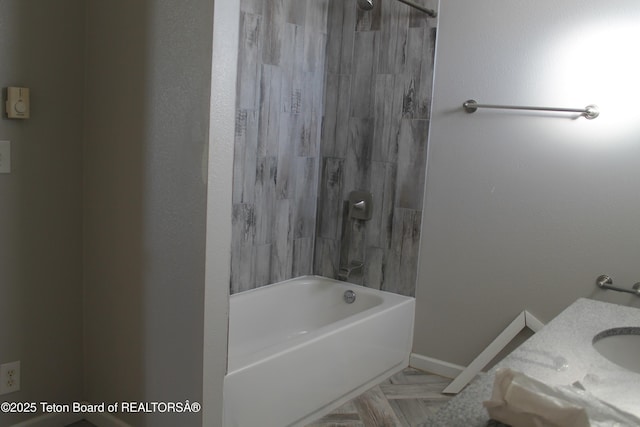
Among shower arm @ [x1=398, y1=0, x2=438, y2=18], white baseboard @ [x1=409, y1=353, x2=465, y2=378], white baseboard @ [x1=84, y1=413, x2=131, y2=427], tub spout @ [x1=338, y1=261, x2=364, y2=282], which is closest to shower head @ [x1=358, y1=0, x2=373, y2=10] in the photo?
shower arm @ [x1=398, y1=0, x2=438, y2=18]

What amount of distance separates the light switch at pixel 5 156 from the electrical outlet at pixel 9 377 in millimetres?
737

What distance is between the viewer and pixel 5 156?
216 centimetres

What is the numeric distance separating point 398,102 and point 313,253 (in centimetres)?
106

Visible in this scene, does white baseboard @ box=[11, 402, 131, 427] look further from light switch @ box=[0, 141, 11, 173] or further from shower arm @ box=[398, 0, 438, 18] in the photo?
shower arm @ box=[398, 0, 438, 18]

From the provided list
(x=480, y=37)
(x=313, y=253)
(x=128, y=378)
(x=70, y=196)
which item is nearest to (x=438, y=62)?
(x=480, y=37)

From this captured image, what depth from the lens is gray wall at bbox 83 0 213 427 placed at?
6.56 feet

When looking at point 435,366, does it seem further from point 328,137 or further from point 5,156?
point 5,156

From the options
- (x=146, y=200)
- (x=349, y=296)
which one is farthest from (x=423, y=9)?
(x=146, y=200)

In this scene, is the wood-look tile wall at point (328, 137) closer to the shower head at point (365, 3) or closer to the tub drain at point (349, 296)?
the tub drain at point (349, 296)

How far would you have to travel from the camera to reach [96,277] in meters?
2.43

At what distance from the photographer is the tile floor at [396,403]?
8.91 feet

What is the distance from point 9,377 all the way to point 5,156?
A: 2.74 ft

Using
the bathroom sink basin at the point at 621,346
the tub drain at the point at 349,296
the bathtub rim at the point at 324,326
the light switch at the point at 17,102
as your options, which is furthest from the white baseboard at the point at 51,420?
the bathroom sink basin at the point at 621,346

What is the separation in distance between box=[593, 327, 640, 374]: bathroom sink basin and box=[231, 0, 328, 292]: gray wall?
2000mm
